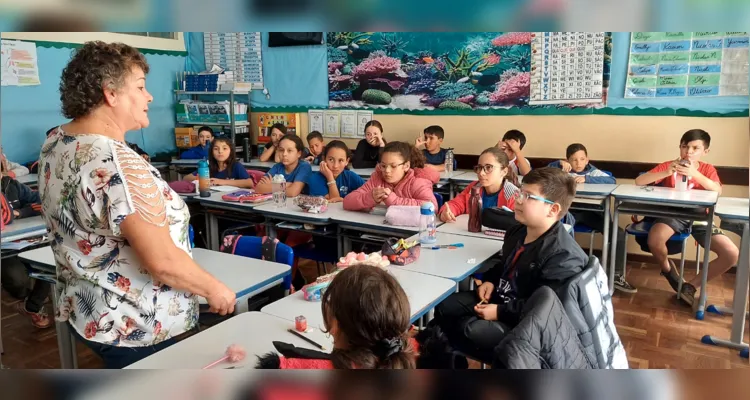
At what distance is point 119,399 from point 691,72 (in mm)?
4263

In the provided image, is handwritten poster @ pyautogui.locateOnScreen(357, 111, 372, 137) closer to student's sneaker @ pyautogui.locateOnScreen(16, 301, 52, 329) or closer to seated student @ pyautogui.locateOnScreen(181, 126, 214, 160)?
seated student @ pyautogui.locateOnScreen(181, 126, 214, 160)

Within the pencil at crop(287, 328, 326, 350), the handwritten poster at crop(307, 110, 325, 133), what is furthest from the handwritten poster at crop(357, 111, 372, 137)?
the pencil at crop(287, 328, 326, 350)

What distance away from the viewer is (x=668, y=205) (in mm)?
2873

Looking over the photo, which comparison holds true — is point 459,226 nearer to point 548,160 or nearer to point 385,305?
point 385,305

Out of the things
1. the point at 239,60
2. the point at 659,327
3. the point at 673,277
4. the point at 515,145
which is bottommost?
the point at 659,327

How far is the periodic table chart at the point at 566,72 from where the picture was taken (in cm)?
391

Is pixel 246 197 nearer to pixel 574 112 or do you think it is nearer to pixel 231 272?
pixel 231 272

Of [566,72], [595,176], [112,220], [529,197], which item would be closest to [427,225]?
[529,197]

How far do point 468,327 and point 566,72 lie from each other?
9.99 feet

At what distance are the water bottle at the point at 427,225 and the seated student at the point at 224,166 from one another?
171cm

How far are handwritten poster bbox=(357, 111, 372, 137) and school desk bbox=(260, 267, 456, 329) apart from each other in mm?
3453

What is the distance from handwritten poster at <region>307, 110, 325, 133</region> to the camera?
5.31 meters

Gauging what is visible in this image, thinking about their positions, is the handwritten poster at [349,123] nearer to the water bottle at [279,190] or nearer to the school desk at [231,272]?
the water bottle at [279,190]

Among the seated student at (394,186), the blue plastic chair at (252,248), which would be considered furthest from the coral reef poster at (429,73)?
the blue plastic chair at (252,248)
